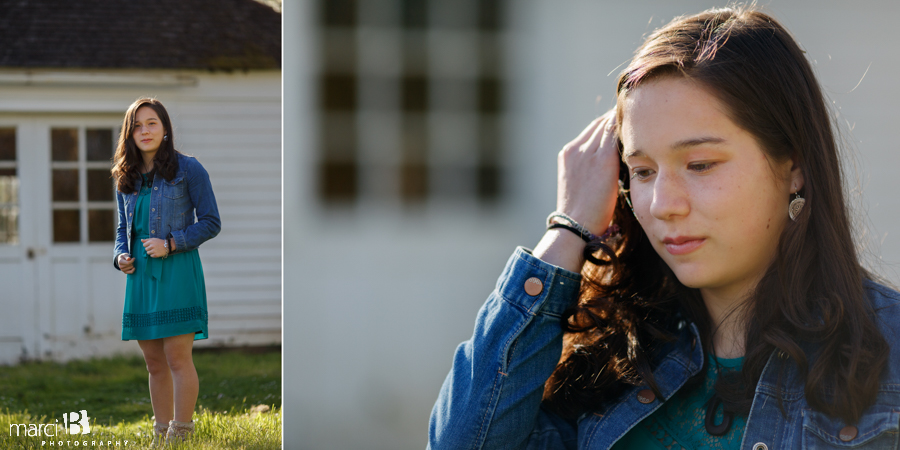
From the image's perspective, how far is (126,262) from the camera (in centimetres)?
125

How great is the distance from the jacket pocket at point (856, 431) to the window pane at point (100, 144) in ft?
4.83

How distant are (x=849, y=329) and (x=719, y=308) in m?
0.27

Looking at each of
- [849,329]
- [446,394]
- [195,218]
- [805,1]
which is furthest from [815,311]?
[805,1]

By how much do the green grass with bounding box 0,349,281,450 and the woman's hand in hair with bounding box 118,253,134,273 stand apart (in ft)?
0.64

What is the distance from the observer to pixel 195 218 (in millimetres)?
1304

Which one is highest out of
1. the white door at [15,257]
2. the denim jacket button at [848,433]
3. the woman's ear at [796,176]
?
the woman's ear at [796,176]

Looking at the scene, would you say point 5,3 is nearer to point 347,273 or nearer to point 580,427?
point 580,427

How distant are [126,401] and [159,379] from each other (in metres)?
0.10

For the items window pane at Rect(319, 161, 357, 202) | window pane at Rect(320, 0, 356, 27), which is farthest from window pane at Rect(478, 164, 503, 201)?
window pane at Rect(320, 0, 356, 27)

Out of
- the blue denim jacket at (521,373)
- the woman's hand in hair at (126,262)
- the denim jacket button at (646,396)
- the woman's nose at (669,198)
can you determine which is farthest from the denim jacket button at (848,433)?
the woman's hand in hair at (126,262)

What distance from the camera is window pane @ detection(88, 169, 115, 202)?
143 cm

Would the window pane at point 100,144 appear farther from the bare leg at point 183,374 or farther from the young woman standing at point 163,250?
the bare leg at point 183,374

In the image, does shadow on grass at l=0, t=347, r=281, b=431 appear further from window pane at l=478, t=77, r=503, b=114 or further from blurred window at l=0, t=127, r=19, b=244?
window pane at l=478, t=77, r=503, b=114

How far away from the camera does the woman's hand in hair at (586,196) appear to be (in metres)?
1.42
